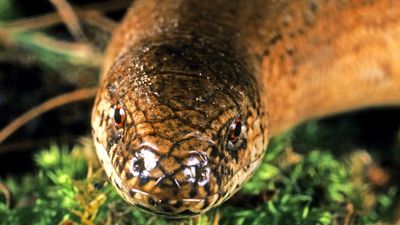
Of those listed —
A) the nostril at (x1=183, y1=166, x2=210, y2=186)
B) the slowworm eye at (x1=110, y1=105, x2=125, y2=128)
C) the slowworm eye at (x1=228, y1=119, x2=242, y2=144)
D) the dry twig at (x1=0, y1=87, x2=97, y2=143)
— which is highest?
the dry twig at (x1=0, y1=87, x2=97, y2=143)

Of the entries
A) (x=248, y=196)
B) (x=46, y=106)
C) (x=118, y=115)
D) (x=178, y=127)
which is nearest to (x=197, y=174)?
(x=178, y=127)

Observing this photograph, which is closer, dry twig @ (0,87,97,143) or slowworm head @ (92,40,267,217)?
slowworm head @ (92,40,267,217)

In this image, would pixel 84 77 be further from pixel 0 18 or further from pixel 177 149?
pixel 177 149

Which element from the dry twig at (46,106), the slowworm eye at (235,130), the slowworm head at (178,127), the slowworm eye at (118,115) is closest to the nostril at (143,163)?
the slowworm head at (178,127)

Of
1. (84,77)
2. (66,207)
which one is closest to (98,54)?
(84,77)

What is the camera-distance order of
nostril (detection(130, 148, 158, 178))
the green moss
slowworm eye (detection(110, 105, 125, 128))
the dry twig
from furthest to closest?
the dry twig
the green moss
slowworm eye (detection(110, 105, 125, 128))
nostril (detection(130, 148, 158, 178))

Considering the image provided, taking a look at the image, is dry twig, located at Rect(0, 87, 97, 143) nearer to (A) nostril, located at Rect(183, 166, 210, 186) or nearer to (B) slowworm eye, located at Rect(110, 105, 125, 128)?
(B) slowworm eye, located at Rect(110, 105, 125, 128)

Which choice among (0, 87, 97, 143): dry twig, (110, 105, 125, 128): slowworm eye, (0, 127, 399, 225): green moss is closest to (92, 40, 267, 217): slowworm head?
(110, 105, 125, 128): slowworm eye

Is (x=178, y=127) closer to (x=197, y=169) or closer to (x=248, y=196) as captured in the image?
(x=197, y=169)

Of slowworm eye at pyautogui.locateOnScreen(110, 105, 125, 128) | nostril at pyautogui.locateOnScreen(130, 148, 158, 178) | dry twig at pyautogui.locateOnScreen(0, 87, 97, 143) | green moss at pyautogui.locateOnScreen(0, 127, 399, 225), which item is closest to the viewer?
nostril at pyautogui.locateOnScreen(130, 148, 158, 178)
